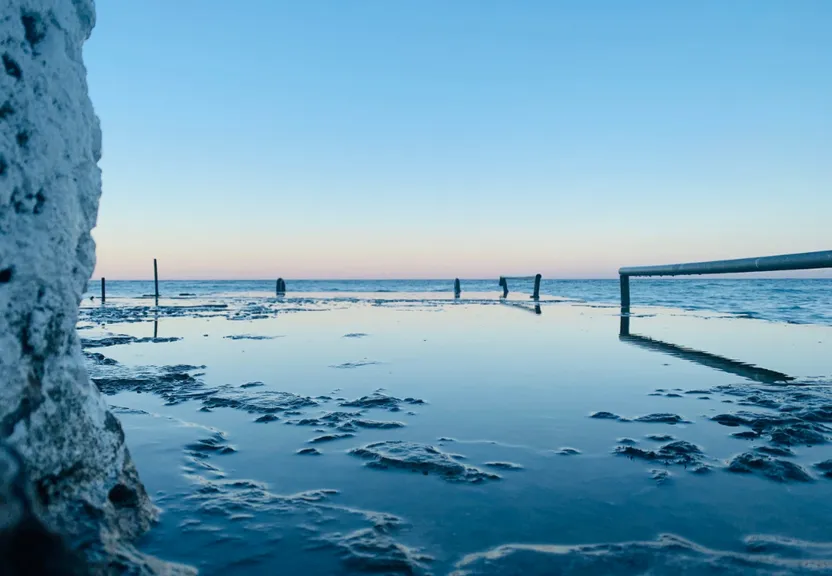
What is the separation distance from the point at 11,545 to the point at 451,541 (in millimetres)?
1636

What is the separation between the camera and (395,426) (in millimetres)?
4230

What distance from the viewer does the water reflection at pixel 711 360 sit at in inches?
249

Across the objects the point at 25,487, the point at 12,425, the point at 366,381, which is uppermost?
the point at 12,425

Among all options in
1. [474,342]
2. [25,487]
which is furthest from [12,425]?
[474,342]

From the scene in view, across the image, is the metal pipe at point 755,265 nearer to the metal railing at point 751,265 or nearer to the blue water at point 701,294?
the metal railing at point 751,265

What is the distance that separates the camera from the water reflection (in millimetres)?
6320

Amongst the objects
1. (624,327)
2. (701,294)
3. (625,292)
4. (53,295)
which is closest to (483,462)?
(53,295)

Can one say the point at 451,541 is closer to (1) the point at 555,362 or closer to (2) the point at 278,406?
(2) the point at 278,406

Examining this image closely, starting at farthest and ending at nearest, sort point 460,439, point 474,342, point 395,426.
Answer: point 474,342 < point 395,426 < point 460,439

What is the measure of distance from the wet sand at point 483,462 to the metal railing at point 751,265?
173cm

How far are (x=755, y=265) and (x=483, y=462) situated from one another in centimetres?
942

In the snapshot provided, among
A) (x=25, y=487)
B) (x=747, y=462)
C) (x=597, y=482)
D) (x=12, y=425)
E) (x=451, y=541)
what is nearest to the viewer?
(x=25, y=487)

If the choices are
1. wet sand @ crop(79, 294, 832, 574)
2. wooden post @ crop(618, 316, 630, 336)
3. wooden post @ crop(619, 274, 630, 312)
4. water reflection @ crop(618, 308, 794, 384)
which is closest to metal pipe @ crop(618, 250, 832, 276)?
wet sand @ crop(79, 294, 832, 574)

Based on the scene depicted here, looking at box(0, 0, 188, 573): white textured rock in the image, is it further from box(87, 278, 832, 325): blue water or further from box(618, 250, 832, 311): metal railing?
box(87, 278, 832, 325): blue water
